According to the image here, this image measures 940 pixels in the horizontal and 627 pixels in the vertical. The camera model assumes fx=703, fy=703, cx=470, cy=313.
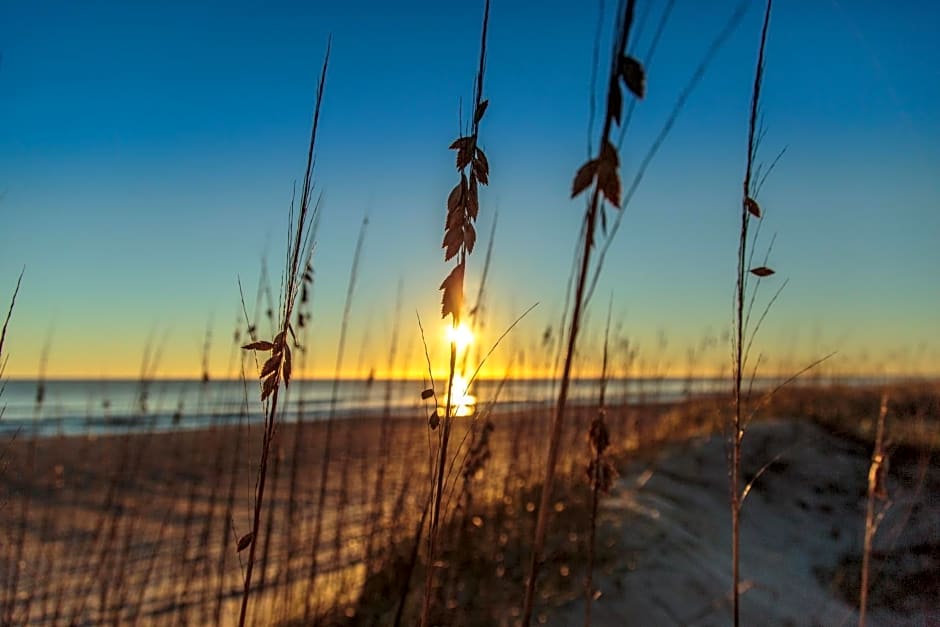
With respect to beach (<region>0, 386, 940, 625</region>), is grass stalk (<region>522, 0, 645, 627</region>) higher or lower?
higher

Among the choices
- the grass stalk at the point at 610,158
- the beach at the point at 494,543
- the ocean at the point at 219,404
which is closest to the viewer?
the grass stalk at the point at 610,158

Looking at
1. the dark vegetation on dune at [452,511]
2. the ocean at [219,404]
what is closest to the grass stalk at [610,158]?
the dark vegetation on dune at [452,511]

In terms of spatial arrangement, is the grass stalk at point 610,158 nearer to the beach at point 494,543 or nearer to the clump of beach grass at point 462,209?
the clump of beach grass at point 462,209

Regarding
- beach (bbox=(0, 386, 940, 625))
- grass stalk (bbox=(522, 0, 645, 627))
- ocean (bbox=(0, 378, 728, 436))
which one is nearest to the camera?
grass stalk (bbox=(522, 0, 645, 627))

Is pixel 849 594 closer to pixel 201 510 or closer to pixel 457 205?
pixel 457 205

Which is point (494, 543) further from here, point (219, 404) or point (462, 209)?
point (462, 209)

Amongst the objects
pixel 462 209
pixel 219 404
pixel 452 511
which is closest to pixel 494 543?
pixel 452 511

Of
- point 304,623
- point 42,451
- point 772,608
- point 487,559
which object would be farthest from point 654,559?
point 42,451

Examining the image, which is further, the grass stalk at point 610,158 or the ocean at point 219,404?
the ocean at point 219,404

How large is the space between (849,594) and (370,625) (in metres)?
3.09

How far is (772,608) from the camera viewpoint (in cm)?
382

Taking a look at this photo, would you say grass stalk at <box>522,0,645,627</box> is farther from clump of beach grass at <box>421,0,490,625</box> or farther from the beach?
the beach

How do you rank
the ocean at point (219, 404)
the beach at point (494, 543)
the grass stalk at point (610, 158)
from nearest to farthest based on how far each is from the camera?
the grass stalk at point (610, 158)
the beach at point (494, 543)
the ocean at point (219, 404)

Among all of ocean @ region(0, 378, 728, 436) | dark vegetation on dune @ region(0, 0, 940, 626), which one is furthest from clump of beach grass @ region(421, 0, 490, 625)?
ocean @ region(0, 378, 728, 436)
